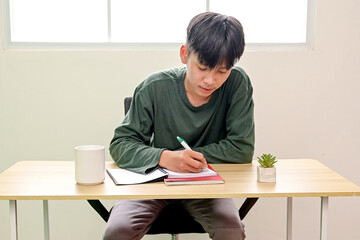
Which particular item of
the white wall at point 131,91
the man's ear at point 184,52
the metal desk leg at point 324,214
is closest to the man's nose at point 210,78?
the man's ear at point 184,52

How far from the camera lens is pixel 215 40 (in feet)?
4.79

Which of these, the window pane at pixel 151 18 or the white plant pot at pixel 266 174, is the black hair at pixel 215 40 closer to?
the white plant pot at pixel 266 174

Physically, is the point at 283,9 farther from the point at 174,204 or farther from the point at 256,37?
the point at 174,204

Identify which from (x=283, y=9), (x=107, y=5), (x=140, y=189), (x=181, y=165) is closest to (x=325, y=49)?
(x=283, y=9)

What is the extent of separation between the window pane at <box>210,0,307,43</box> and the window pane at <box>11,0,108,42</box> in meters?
0.69

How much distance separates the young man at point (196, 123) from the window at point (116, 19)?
2.39ft

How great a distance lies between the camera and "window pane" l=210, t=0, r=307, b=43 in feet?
7.94

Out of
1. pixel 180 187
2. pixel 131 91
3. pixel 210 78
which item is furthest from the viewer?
pixel 131 91

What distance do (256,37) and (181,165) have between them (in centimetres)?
129

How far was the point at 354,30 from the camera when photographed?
2.34 meters

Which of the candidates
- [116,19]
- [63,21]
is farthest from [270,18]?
[63,21]

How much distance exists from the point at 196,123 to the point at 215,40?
0.36 m

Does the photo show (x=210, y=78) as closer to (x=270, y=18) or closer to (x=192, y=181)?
(x=192, y=181)

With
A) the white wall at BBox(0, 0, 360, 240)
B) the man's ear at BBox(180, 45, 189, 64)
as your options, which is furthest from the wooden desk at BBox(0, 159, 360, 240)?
the white wall at BBox(0, 0, 360, 240)
